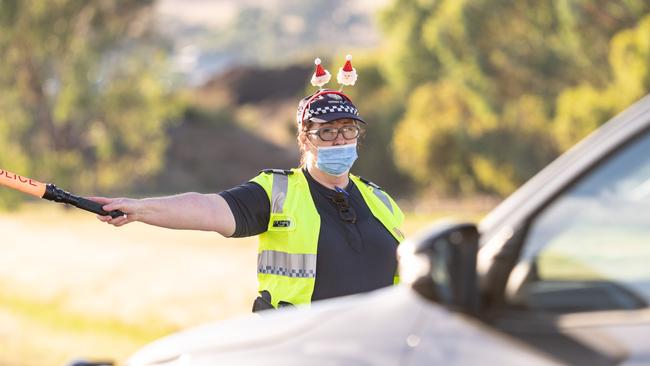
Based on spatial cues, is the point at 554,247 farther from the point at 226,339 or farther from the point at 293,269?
the point at 293,269

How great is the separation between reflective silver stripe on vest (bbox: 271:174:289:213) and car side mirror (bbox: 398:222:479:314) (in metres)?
2.76

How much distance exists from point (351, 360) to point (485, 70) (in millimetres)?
46008

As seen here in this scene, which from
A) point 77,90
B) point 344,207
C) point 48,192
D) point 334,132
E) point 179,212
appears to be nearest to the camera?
point 179,212

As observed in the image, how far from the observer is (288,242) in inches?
231

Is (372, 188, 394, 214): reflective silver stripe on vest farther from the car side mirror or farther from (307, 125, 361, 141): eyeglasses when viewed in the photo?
the car side mirror

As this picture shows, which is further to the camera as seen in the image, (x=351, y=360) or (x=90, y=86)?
(x=90, y=86)

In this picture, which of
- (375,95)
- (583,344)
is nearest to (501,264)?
(583,344)

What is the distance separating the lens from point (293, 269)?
5.82 meters

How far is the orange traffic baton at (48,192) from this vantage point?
564 cm

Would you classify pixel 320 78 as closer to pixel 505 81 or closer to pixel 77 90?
pixel 505 81

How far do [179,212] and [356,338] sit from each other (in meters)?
2.38

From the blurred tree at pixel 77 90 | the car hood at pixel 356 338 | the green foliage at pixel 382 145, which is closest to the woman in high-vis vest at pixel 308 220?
the car hood at pixel 356 338

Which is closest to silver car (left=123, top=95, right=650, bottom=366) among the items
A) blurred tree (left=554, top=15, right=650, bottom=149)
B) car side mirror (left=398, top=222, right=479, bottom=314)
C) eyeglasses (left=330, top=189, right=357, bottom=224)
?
car side mirror (left=398, top=222, right=479, bottom=314)

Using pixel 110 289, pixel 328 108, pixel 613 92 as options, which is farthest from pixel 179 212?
pixel 613 92
